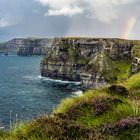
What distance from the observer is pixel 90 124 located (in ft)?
48.0

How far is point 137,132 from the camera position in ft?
40.1

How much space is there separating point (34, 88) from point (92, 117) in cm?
15044

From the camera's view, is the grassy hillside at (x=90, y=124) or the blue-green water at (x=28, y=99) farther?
the blue-green water at (x=28, y=99)

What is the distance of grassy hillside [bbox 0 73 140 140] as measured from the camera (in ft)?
37.9

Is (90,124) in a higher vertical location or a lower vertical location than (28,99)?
higher

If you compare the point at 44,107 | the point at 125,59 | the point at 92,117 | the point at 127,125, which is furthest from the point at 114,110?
the point at 125,59

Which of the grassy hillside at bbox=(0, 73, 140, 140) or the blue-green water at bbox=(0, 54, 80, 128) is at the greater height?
the grassy hillside at bbox=(0, 73, 140, 140)

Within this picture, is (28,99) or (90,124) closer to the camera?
(90,124)

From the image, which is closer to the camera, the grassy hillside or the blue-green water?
the grassy hillside

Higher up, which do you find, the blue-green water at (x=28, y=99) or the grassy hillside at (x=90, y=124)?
the grassy hillside at (x=90, y=124)

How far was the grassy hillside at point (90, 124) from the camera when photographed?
37.9 ft

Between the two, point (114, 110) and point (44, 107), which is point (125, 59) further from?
point (114, 110)

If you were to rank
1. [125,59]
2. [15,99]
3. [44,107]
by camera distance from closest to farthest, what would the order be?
[44,107], [15,99], [125,59]

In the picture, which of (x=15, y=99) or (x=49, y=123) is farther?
(x=15, y=99)
